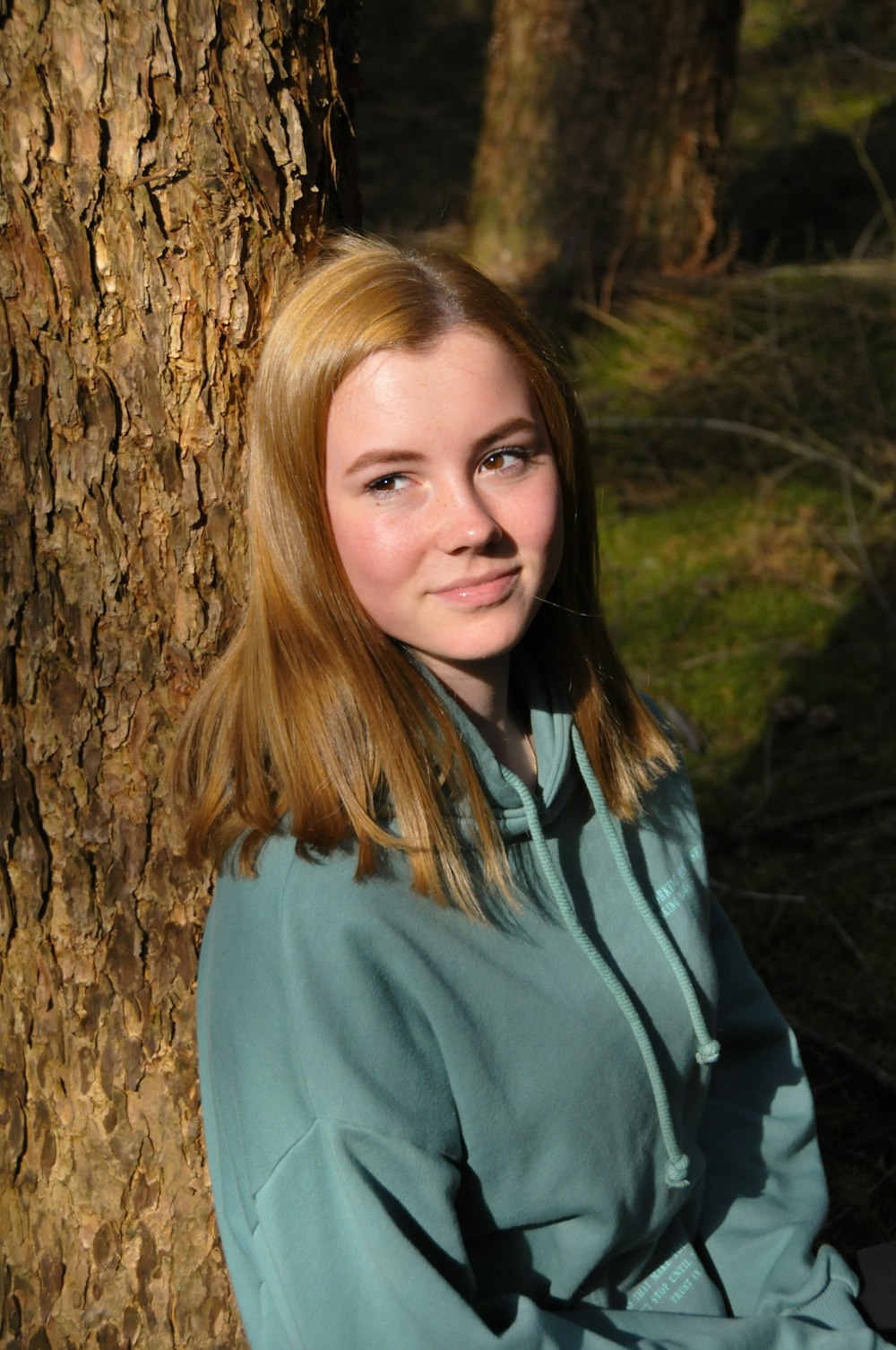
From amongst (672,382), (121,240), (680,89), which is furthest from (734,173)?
(121,240)

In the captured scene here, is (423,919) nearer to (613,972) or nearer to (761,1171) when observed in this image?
(613,972)

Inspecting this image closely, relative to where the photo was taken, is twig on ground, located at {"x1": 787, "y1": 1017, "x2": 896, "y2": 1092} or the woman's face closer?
the woman's face

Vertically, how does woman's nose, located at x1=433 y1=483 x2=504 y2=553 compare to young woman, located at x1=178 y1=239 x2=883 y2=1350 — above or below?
above

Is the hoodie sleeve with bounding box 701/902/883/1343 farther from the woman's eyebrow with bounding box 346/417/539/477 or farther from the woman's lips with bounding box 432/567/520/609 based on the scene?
the woman's eyebrow with bounding box 346/417/539/477

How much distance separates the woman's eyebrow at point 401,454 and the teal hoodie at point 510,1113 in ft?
1.17

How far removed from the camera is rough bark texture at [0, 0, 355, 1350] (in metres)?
1.57

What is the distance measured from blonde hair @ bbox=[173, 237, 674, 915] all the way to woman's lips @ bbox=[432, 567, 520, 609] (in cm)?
12

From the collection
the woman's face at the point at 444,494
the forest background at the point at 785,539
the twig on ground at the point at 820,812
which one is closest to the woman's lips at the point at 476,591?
the woman's face at the point at 444,494

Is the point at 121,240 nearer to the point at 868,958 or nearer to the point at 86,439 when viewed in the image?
the point at 86,439

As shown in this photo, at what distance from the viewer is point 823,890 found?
11.5ft

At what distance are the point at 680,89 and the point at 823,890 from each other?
416cm

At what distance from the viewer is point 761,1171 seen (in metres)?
2.01

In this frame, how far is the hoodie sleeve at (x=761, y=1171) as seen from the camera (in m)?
1.83

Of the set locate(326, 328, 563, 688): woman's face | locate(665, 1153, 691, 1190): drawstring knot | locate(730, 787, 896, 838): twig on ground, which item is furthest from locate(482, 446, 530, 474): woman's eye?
locate(730, 787, 896, 838): twig on ground
